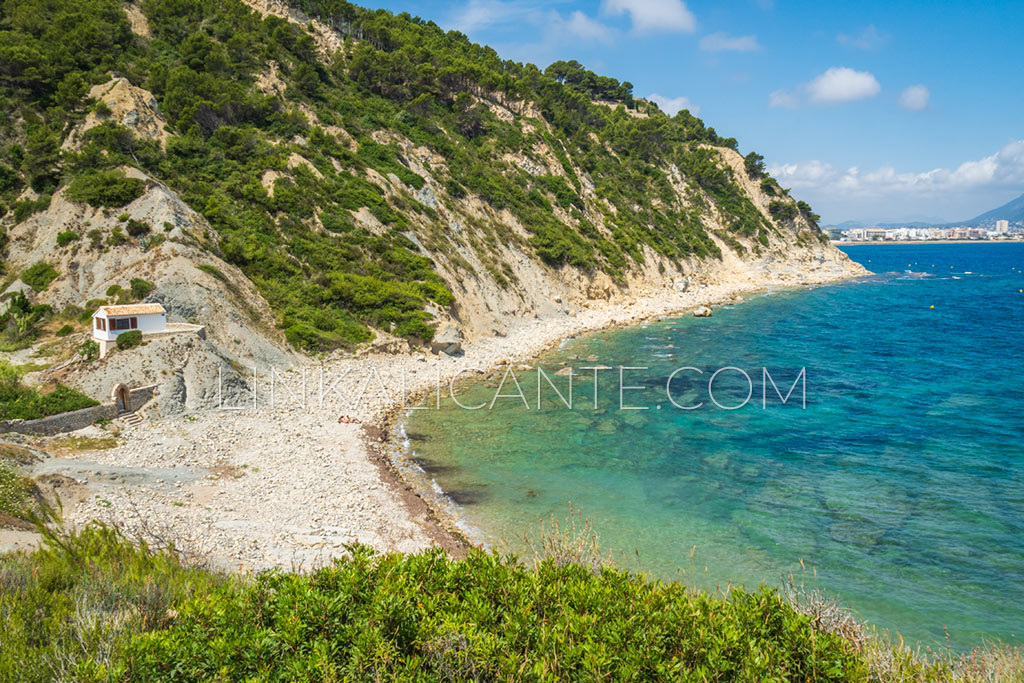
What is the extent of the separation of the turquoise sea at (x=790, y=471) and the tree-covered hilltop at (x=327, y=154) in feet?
41.9

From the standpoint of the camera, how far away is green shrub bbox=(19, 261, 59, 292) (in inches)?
1021

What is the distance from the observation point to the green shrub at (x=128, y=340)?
21.9 meters

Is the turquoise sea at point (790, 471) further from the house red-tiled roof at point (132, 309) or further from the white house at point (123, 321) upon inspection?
the house red-tiled roof at point (132, 309)

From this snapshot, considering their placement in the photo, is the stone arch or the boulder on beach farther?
the boulder on beach

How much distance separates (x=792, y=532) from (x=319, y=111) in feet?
153

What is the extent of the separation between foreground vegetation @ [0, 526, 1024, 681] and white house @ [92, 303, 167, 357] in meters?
16.5

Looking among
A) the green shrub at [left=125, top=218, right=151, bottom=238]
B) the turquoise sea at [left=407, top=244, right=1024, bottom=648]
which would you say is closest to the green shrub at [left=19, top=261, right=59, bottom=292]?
A: the green shrub at [left=125, top=218, right=151, bottom=238]

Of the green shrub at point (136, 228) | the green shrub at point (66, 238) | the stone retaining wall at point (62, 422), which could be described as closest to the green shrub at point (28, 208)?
the green shrub at point (66, 238)

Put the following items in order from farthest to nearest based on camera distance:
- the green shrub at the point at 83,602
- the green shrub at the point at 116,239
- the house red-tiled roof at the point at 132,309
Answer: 1. the green shrub at the point at 116,239
2. the house red-tiled roof at the point at 132,309
3. the green shrub at the point at 83,602

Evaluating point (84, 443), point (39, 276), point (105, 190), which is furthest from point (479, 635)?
point (105, 190)

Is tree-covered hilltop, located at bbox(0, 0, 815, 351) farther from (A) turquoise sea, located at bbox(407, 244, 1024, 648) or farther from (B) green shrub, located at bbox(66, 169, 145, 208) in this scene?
(A) turquoise sea, located at bbox(407, 244, 1024, 648)

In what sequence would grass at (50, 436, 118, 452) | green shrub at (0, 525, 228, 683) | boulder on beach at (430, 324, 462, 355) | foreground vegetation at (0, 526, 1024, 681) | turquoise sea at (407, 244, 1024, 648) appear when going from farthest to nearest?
boulder on beach at (430, 324, 462, 355)
grass at (50, 436, 118, 452)
turquoise sea at (407, 244, 1024, 648)
foreground vegetation at (0, 526, 1024, 681)
green shrub at (0, 525, 228, 683)

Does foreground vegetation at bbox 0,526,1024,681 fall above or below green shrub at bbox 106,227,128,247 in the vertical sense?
below

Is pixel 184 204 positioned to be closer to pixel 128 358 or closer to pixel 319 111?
pixel 128 358
